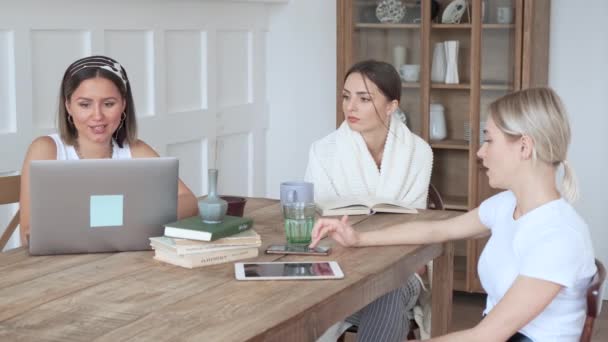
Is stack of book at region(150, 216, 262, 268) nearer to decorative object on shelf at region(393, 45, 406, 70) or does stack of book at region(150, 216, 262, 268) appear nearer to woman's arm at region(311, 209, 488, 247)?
woman's arm at region(311, 209, 488, 247)

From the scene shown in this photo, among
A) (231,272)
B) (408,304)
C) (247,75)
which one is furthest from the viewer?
(247,75)

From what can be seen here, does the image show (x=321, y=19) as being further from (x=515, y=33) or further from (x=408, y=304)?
(x=408, y=304)

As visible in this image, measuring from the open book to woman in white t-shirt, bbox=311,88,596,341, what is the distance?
650 millimetres

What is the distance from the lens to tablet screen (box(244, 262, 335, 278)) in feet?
6.93

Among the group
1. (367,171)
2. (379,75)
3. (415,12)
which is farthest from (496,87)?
(367,171)

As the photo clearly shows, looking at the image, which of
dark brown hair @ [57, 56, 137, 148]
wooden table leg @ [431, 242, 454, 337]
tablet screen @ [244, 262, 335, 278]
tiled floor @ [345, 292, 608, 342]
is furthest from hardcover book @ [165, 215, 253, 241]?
tiled floor @ [345, 292, 608, 342]

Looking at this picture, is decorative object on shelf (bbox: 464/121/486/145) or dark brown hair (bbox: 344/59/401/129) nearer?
dark brown hair (bbox: 344/59/401/129)

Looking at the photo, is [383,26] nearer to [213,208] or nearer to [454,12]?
[454,12]

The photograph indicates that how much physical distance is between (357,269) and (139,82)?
2074mm

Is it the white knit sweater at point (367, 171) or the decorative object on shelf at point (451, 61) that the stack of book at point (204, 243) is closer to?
the white knit sweater at point (367, 171)

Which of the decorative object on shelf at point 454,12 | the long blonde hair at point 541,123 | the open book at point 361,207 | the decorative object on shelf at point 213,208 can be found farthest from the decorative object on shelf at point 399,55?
the long blonde hair at point 541,123

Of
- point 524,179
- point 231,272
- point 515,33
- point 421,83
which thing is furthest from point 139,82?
point 524,179

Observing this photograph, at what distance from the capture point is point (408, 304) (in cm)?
288

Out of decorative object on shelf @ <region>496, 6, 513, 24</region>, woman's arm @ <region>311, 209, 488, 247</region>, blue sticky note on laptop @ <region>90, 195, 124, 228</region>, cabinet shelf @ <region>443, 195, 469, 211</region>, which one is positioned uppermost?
decorative object on shelf @ <region>496, 6, 513, 24</region>
